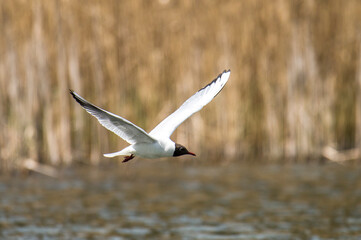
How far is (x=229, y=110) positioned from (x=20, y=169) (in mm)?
4019

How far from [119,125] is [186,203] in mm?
5109

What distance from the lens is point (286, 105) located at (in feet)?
43.1

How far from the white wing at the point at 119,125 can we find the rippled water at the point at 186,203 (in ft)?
9.06

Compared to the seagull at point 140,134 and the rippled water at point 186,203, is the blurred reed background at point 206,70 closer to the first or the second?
the rippled water at point 186,203

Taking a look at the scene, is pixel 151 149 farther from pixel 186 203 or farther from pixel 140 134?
pixel 186 203

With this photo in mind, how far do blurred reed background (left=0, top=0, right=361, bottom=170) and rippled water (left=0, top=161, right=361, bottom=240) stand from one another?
2.05 feet

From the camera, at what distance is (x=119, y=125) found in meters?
5.32

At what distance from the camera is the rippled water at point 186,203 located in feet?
27.3

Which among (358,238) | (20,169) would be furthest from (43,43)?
(358,238)

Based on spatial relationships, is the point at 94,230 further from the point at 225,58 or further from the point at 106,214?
the point at 225,58

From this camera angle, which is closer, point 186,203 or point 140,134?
point 140,134

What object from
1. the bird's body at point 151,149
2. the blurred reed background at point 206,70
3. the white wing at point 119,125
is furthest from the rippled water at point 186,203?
the white wing at point 119,125

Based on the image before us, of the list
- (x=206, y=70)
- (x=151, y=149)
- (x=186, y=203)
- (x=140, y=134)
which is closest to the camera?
(x=140, y=134)

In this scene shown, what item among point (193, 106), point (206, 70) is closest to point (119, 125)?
point (193, 106)
